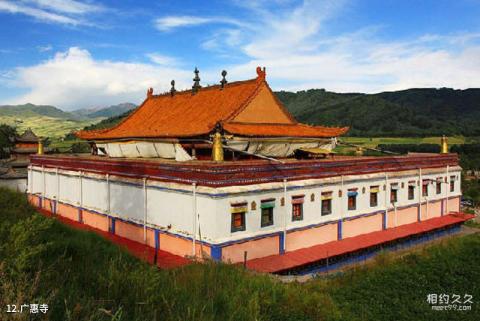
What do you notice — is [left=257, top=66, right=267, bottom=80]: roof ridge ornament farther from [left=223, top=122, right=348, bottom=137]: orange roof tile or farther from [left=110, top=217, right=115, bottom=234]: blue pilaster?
[left=110, top=217, right=115, bottom=234]: blue pilaster

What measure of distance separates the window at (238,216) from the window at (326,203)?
16.6 feet

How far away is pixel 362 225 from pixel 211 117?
9.78 metres

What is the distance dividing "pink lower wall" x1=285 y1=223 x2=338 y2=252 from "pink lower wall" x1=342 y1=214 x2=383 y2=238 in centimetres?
86

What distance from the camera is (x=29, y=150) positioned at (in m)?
42.9

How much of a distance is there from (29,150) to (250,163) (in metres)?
34.8

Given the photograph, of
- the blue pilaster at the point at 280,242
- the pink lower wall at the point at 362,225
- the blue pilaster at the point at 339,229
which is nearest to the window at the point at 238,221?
the blue pilaster at the point at 280,242

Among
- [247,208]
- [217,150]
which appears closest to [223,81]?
[217,150]

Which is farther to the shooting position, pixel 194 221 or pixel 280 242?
pixel 280 242

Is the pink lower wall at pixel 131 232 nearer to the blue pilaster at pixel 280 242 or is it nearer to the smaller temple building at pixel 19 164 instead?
the blue pilaster at pixel 280 242

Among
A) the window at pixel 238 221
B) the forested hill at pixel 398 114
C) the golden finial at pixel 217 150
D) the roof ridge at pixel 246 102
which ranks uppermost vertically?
the forested hill at pixel 398 114

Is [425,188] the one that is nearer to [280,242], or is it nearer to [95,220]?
[280,242]

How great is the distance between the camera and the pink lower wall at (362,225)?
67.4 ft

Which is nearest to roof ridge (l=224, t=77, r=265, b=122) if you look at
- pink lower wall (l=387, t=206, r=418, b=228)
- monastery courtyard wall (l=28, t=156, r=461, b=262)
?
monastery courtyard wall (l=28, t=156, r=461, b=262)

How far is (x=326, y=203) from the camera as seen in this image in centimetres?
1958
